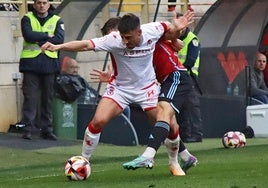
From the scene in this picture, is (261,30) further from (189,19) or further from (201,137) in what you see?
(189,19)

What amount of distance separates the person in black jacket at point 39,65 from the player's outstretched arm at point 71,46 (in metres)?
5.46

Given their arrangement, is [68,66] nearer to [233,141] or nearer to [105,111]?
[233,141]

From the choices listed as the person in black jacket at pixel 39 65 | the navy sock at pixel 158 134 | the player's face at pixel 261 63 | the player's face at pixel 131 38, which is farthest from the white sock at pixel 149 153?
the player's face at pixel 261 63

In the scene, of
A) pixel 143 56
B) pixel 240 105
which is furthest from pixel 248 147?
pixel 143 56

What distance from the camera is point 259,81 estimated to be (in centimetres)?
2100

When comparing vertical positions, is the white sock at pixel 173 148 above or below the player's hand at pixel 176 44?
below

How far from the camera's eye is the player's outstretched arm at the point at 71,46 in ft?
38.0

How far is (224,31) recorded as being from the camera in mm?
21203

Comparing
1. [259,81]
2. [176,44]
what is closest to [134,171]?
[176,44]

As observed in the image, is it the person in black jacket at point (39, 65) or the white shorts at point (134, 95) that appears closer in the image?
the white shorts at point (134, 95)

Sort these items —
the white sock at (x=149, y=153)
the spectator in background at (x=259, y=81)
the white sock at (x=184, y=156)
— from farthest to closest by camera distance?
the spectator in background at (x=259, y=81) < the white sock at (x=184, y=156) < the white sock at (x=149, y=153)

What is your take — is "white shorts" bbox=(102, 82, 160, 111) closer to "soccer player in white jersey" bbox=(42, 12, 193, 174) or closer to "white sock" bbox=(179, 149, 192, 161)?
"soccer player in white jersey" bbox=(42, 12, 193, 174)

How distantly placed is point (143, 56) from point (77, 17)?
293 inches

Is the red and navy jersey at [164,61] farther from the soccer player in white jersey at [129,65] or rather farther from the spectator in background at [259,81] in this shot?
the spectator in background at [259,81]
